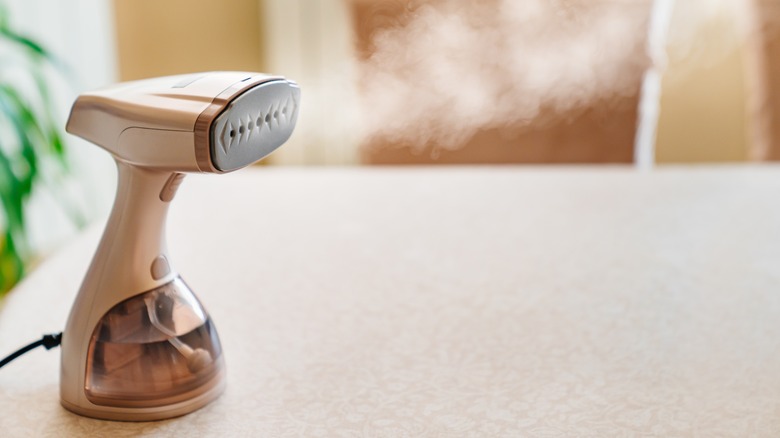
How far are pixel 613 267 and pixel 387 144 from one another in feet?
4.69

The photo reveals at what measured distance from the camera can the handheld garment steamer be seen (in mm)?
427

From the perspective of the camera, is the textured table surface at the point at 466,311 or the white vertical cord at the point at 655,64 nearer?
the textured table surface at the point at 466,311

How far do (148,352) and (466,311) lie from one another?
29 cm

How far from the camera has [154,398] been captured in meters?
0.47

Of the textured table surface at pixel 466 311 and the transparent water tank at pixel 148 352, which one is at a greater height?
the transparent water tank at pixel 148 352

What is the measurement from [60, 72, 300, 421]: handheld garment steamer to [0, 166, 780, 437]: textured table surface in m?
0.02

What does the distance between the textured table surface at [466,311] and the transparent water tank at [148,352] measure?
0.02m

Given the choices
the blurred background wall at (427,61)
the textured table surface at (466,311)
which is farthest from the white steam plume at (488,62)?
the textured table surface at (466,311)

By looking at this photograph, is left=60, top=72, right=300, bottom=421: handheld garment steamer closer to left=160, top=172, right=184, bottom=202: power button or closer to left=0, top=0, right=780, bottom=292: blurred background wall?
left=160, top=172, right=184, bottom=202: power button

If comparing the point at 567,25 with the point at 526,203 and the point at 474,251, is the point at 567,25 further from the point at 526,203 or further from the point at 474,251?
the point at 474,251

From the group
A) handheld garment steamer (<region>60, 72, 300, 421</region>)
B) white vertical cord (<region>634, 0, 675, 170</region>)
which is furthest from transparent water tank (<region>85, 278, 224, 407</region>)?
white vertical cord (<region>634, 0, 675, 170</region>)

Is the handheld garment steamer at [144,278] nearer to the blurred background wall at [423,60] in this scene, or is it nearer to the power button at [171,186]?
the power button at [171,186]

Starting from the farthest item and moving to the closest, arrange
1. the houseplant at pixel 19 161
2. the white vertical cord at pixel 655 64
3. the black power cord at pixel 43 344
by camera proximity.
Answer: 1. the white vertical cord at pixel 655 64
2. the houseplant at pixel 19 161
3. the black power cord at pixel 43 344

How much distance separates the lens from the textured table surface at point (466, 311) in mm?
499
